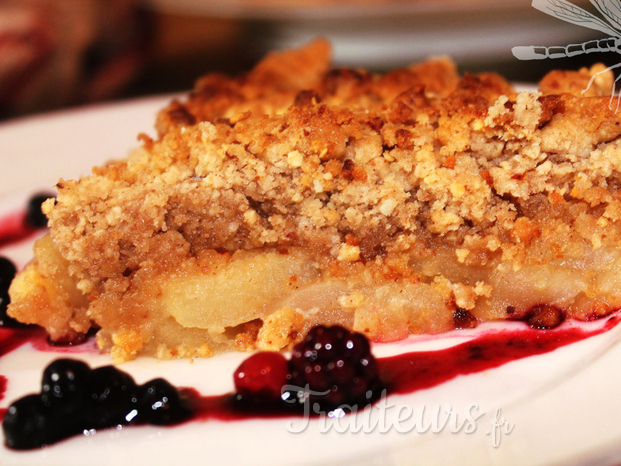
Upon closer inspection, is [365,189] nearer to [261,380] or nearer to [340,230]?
[340,230]

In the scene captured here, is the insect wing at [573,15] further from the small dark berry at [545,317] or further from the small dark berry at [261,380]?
the small dark berry at [261,380]

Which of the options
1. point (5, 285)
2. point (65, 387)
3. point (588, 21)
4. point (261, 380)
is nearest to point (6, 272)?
point (5, 285)

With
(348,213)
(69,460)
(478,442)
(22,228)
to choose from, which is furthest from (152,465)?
(22,228)

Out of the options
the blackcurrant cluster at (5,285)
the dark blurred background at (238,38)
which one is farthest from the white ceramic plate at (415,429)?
the dark blurred background at (238,38)

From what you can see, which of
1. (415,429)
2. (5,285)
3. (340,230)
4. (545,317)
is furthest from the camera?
(5,285)

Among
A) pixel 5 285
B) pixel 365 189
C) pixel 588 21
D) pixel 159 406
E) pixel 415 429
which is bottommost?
pixel 415 429

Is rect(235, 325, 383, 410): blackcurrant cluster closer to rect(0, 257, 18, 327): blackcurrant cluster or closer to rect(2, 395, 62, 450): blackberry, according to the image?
rect(2, 395, 62, 450): blackberry

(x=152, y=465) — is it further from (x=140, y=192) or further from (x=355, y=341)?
(x=140, y=192)

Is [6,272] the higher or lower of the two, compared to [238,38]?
lower
